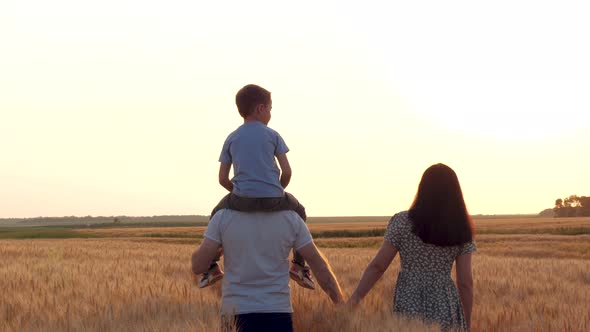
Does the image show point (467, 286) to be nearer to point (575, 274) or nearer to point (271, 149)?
point (271, 149)

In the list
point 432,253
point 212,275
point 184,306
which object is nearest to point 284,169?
point 212,275

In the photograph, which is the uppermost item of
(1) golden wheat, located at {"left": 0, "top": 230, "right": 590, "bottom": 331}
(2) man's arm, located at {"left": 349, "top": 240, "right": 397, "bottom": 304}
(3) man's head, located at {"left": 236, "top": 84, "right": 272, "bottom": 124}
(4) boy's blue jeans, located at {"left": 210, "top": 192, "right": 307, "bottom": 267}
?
(3) man's head, located at {"left": 236, "top": 84, "right": 272, "bottom": 124}

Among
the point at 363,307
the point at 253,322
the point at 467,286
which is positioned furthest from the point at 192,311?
the point at 467,286

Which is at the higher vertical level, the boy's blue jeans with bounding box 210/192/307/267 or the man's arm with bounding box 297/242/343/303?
the boy's blue jeans with bounding box 210/192/307/267

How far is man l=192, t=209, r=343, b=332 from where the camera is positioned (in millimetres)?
4230

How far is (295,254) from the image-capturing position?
14.7 ft

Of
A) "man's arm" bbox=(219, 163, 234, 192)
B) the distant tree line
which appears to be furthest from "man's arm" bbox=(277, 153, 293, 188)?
the distant tree line

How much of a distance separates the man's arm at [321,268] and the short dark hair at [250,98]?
83 cm

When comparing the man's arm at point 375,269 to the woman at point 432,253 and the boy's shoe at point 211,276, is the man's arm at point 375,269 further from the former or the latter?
the boy's shoe at point 211,276

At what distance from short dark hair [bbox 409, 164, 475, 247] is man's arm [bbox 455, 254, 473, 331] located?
0.22 m

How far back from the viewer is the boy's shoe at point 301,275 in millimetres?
4430

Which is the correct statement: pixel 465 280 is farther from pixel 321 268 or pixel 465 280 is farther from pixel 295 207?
pixel 295 207

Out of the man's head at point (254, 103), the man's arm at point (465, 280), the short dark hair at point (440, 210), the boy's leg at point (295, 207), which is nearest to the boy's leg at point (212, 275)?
the boy's leg at point (295, 207)

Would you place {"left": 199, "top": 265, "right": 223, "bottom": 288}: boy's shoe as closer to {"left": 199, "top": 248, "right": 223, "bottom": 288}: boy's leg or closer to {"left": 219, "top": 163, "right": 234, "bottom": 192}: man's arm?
{"left": 199, "top": 248, "right": 223, "bottom": 288}: boy's leg
